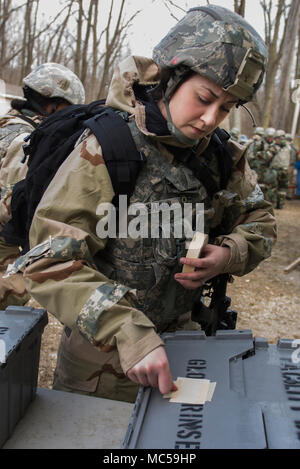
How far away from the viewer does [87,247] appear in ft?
4.71

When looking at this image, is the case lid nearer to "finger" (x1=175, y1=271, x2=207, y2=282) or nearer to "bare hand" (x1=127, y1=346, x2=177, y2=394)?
"bare hand" (x1=127, y1=346, x2=177, y2=394)

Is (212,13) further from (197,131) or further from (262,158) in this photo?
(262,158)

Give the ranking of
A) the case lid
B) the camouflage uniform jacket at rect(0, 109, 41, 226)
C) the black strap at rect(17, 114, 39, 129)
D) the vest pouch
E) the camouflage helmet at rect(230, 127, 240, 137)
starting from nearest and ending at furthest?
1. the case lid
2. the vest pouch
3. the camouflage uniform jacket at rect(0, 109, 41, 226)
4. the black strap at rect(17, 114, 39, 129)
5. the camouflage helmet at rect(230, 127, 240, 137)

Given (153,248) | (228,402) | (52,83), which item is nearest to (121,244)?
(153,248)

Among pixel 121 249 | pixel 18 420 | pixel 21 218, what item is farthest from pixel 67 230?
pixel 21 218

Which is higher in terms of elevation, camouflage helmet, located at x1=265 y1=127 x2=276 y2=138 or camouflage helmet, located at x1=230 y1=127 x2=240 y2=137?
camouflage helmet, located at x1=230 y1=127 x2=240 y2=137

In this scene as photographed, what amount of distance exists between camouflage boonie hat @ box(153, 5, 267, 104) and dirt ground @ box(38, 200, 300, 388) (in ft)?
9.17

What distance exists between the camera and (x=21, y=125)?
3.19m

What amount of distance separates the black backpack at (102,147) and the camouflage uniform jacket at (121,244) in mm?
36

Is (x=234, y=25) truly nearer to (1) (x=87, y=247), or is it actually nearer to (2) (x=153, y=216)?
(2) (x=153, y=216)
